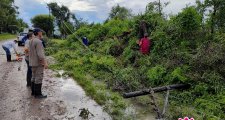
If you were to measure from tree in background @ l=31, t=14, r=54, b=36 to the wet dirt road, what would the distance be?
6409 cm

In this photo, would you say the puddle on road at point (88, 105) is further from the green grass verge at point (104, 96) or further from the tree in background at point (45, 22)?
the tree in background at point (45, 22)

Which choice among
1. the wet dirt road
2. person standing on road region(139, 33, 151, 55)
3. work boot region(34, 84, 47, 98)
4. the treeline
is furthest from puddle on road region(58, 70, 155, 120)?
the treeline

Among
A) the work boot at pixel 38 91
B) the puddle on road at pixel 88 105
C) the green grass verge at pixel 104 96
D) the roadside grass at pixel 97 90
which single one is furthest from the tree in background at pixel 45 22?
the work boot at pixel 38 91

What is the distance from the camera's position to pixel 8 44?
18594 millimetres

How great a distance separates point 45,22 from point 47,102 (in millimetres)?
71386

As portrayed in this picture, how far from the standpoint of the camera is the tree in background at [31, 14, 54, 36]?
250ft

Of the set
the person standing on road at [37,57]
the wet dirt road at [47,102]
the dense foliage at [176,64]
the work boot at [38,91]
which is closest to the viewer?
the wet dirt road at [47,102]

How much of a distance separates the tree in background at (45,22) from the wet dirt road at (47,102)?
210 feet

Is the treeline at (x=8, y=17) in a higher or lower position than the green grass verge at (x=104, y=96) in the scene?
higher

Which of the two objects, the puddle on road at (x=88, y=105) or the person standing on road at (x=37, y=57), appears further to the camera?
the person standing on road at (x=37, y=57)

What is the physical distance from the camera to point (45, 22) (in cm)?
7856

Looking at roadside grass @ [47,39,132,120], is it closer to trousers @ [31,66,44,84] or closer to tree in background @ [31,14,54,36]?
trousers @ [31,66,44,84]

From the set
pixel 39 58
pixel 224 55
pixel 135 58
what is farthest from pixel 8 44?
pixel 224 55

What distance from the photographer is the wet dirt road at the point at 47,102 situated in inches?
325
